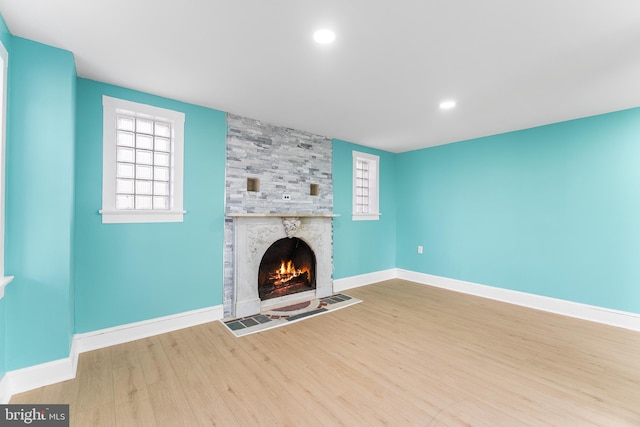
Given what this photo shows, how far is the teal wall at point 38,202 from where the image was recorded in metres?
2.04

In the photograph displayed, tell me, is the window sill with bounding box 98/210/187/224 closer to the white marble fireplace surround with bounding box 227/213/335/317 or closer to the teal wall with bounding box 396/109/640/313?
the white marble fireplace surround with bounding box 227/213/335/317

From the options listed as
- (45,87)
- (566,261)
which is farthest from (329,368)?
(566,261)

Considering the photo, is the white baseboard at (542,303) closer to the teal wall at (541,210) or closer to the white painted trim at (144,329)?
the teal wall at (541,210)

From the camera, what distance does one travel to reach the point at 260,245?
375 cm

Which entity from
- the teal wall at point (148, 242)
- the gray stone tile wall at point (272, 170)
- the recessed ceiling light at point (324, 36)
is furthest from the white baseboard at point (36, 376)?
the recessed ceiling light at point (324, 36)

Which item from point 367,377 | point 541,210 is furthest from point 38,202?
point 541,210

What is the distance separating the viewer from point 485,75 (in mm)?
2564

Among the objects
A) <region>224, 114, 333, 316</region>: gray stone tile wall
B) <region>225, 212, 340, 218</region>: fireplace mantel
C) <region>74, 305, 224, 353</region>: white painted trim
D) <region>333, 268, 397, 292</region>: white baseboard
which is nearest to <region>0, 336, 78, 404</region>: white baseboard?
<region>74, 305, 224, 353</region>: white painted trim

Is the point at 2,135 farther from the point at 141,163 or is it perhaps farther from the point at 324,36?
the point at 324,36

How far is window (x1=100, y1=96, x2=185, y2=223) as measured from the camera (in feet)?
9.18

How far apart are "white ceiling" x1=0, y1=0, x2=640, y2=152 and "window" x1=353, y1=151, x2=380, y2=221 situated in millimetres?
1981

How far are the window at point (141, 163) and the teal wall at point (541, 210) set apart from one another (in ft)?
14.3

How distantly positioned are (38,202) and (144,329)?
5.29ft

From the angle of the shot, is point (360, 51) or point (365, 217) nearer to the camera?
point (360, 51)
